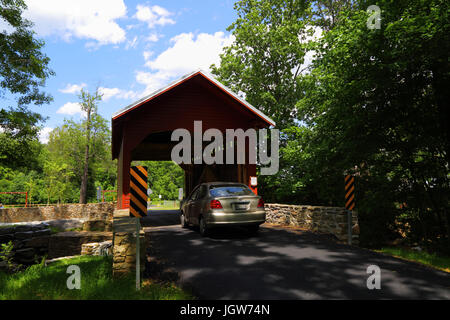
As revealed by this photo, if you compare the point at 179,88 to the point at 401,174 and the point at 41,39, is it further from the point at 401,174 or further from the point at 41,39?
the point at 41,39

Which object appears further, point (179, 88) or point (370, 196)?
point (179, 88)

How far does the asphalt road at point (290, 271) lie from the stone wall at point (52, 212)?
1619 centimetres

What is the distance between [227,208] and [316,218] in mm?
3500

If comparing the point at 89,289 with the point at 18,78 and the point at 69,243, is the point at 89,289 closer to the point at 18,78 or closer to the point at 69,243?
the point at 69,243

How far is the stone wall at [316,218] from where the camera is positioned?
8797 millimetres

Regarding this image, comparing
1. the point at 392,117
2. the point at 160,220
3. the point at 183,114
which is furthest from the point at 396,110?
the point at 160,220

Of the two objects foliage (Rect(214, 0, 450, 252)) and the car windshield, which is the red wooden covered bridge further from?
the car windshield

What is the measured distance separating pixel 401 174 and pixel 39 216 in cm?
2623

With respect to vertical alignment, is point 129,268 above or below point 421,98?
below

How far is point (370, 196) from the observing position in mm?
10961

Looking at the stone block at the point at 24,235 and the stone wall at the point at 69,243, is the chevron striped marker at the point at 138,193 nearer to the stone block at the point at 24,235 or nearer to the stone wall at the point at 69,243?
the stone wall at the point at 69,243

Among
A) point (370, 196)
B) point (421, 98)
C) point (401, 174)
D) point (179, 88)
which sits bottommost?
point (370, 196)

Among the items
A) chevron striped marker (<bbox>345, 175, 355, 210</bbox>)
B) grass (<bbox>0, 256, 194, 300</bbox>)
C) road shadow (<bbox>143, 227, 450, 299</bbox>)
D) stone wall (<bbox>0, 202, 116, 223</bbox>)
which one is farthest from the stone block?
chevron striped marker (<bbox>345, 175, 355, 210</bbox>)
